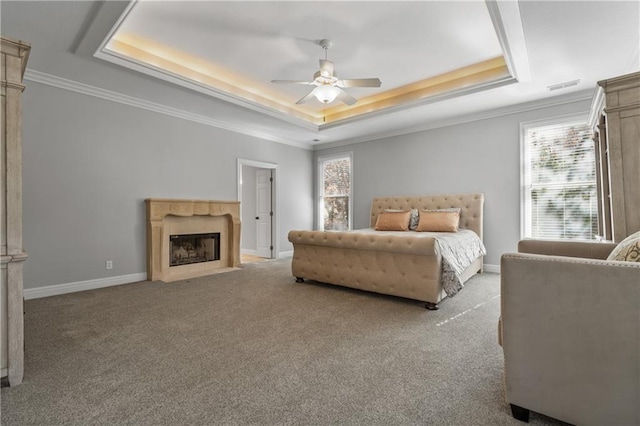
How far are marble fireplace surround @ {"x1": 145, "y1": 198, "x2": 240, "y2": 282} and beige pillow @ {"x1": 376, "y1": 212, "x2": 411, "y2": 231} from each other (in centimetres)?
261

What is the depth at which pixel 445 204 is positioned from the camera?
536 centimetres

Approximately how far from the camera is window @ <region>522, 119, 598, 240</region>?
430 centimetres

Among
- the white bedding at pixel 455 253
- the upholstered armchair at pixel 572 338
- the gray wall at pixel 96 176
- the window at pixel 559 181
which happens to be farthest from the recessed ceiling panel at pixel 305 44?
the upholstered armchair at pixel 572 338

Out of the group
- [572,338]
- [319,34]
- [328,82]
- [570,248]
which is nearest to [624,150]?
[570,248]

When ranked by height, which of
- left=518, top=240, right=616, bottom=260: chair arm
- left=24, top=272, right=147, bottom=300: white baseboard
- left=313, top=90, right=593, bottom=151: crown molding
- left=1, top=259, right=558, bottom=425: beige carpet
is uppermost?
left=313, top=90, right=593, bottom=151: crown molding

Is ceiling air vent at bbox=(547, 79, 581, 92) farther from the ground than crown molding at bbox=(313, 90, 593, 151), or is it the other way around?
ceiling air vent at bbox=(547, 79, 581, 92)

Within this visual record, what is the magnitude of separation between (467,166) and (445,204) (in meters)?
0.74

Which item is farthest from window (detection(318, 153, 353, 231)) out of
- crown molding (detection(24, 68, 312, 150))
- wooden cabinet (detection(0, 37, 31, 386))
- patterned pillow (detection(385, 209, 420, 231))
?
wooden cabinet (detection(0, 37, 31, 386))

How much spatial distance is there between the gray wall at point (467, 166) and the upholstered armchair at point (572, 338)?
3.94 meters

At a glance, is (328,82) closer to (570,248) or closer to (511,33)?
(511,33)

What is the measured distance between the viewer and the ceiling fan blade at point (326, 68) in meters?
3.43

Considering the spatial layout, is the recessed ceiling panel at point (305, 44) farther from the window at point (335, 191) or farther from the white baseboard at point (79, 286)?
the white baseboard at point (79, 286)

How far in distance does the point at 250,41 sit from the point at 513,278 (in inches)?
136

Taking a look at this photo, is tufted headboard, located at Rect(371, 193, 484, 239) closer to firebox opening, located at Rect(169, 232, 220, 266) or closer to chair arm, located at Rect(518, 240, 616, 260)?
chair arm, located at Rect(518, 240, 616, 260)
